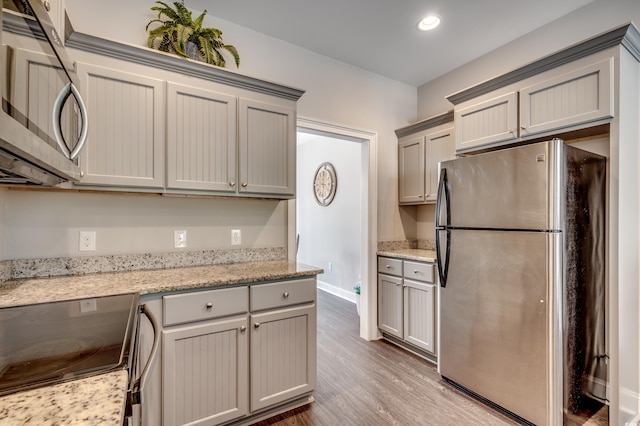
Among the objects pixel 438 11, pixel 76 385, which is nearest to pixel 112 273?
pixel 76 385

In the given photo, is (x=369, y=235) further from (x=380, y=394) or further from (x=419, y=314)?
(x=380, y=394)

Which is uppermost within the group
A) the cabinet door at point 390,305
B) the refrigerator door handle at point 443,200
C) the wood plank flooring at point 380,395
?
the refrigerator door handle at point 443,200

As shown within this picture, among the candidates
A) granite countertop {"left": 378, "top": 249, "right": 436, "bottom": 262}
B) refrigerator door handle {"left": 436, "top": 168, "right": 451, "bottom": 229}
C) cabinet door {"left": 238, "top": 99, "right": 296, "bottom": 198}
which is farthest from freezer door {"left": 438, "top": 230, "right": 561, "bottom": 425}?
cabinet door {"left": 238, "top": 99, "right": 296, "bottom": 198}

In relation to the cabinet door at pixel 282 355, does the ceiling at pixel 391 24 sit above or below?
above

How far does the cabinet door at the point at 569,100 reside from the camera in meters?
1.86

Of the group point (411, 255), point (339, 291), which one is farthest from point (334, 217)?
point (411, 255)

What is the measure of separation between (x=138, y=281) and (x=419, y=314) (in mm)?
2281

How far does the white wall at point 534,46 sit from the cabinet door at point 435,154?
58 cm

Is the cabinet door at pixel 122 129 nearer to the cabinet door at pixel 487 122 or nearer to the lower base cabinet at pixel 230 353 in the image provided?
the lower base cabinet at pixel 230 353

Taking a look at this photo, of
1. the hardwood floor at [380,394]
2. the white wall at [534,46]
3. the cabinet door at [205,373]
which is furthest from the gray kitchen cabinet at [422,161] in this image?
the cabinet door at [205,373]

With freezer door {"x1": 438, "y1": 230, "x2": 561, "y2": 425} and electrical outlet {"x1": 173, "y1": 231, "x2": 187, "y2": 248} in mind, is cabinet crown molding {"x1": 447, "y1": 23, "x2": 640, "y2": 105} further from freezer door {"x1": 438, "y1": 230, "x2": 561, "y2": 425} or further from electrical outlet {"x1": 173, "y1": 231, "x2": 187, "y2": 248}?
electrical outlet {"x1": 173, "y1": 231, "x2": 187, "y2": 248}

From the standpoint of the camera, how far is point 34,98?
2.82ft

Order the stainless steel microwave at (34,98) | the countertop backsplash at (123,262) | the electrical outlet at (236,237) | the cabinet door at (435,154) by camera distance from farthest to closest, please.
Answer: the cabinet door at (435,154) < the electrical outlet at (236,237) < the countertop backsplash at (123,262) < the stainless steel microwave at (34,98)

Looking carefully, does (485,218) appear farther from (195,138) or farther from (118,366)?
(118,366)
